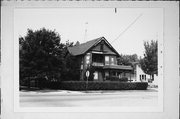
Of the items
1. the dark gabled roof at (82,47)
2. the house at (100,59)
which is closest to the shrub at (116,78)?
the house at (100,59)

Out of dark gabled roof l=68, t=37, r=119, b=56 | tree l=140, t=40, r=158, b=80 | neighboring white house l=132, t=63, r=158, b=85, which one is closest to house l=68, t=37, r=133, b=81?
dark gabled roof l=68, t=37, r=119, b=56

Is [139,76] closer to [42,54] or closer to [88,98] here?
[88,98]

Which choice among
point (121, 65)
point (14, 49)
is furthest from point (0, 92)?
point (121, 65)

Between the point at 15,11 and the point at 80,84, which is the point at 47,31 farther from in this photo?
the point at 80,84

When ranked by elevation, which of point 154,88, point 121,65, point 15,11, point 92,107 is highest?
point 15,11

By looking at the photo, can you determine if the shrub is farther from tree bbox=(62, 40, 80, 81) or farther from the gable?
tree bbox=(62, 40, 80, 81)

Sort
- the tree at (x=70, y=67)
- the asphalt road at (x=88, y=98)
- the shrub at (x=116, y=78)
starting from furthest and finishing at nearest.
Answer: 1. the shrub at (x=116, y=78)
2. the tree at (x=70, y=67)
3. the asphalt road at (x=88, y=98)

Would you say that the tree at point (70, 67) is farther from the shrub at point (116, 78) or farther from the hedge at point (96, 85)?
the shrub at point (116, 78)

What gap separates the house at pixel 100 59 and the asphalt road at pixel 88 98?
0.41 meters

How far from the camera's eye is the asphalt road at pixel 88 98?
5.94m

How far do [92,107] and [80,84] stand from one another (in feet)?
2.16

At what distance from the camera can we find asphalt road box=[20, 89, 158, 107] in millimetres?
5941

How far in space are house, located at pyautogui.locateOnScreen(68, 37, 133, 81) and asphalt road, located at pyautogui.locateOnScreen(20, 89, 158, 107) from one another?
0.41 m

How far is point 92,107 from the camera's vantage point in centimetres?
589
